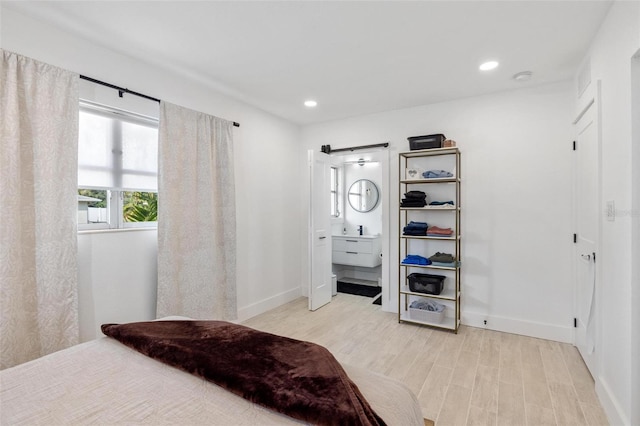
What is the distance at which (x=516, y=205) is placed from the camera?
10.9ft

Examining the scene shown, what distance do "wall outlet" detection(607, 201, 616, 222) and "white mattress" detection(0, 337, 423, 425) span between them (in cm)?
172

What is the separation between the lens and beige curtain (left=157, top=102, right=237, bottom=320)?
2766 millimetres

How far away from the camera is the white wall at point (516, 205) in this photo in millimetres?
3111

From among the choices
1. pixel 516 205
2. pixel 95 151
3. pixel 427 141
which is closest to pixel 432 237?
pixel 516 205

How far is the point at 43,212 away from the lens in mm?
2053

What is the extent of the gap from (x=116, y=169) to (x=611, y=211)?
358 cm

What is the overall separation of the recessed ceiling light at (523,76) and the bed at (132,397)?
303 cm

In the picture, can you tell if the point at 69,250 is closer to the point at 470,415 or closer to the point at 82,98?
the point at 82,98

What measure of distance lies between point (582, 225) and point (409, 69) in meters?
2.08

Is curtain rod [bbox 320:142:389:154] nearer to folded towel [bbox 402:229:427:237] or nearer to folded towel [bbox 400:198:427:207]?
folded towel [bbox 400:198:427:207]

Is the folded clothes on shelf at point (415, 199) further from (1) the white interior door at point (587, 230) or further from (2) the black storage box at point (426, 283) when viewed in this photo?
(1) the white interior door at point (587, 230)

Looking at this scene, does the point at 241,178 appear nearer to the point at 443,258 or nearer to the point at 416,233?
the point at 416,233

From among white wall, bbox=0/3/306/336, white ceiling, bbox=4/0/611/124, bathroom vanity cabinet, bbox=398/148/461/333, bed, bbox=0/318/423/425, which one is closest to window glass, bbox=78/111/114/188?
white wall, bbox=0/3/306/336

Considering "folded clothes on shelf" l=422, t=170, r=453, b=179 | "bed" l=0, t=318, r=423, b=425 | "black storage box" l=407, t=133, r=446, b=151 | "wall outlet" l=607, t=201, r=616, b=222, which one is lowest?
"bed" l=0, t=318, r=423, b=425
